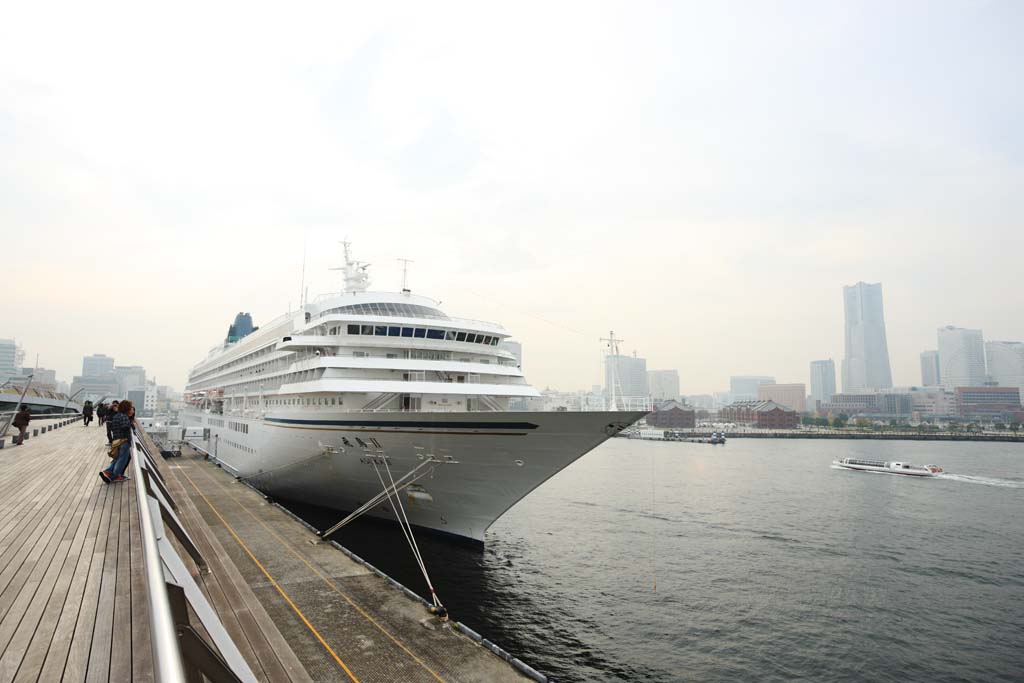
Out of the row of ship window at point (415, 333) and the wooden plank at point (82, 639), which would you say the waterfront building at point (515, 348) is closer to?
the row of ship window at point (415, 333)

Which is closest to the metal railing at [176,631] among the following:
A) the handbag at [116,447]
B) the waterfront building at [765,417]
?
the handbag at [116,447]

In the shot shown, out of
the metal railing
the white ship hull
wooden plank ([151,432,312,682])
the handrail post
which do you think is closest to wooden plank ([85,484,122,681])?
the metal railing

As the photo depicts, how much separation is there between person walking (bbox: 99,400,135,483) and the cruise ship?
6.26 m

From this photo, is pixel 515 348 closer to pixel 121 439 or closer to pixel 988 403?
pixel 121 439

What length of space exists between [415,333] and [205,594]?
42.0 ft

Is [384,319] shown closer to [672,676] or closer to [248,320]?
[672,676]

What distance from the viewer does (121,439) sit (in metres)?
11.0

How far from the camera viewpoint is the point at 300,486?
2192 cm

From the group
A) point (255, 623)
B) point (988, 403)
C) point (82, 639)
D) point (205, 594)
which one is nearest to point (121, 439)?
point (205, 594)

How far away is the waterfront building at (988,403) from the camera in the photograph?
178 metres

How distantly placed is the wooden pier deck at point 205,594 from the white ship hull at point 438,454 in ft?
10.8

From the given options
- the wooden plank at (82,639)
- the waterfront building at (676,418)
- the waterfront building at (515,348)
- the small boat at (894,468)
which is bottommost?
the small boat at (894,468)

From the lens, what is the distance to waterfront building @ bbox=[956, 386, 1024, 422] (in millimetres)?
178375

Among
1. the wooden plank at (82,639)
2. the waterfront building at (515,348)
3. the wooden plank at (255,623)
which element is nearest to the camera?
the wooden plank at (82,639)
